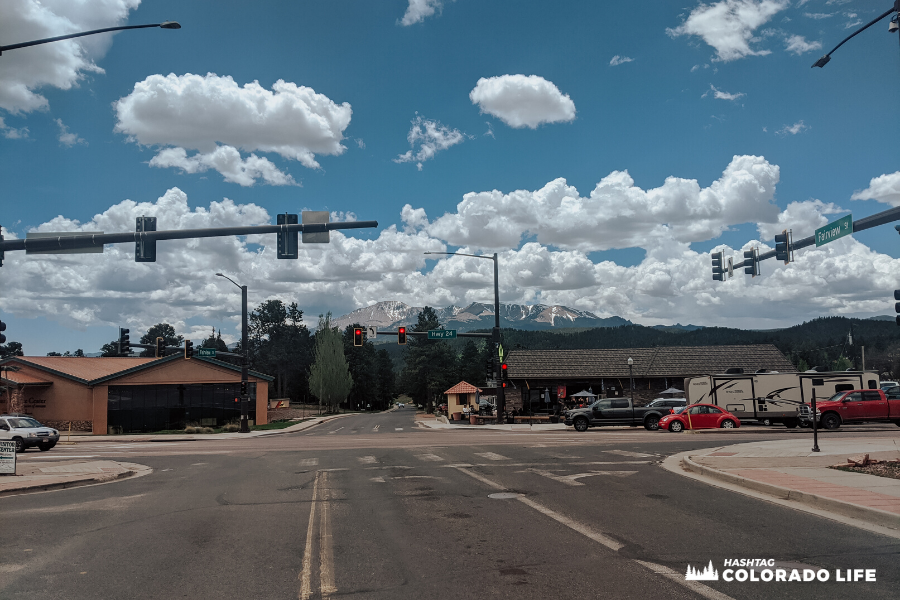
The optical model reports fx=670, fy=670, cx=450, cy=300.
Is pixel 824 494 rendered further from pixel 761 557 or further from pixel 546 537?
pixel 546 537

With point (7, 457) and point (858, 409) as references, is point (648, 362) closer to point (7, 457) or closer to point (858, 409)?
point (858, 409)

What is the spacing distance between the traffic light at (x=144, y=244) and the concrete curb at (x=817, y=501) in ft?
44.6

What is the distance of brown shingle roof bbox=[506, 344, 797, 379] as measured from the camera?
49.6 meters

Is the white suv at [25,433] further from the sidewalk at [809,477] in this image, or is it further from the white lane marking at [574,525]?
the sidewalk at [809,477]

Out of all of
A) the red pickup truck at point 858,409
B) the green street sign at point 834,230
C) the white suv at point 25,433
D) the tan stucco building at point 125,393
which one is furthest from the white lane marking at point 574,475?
the tan stucco building at point 125,393

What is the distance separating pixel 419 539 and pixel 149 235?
10.7 m

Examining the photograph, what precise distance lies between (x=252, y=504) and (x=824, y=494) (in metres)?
9.73

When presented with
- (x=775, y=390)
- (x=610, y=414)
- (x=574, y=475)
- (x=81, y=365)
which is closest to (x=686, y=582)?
(x=574, y=475)

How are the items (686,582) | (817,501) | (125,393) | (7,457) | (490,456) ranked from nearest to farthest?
1. (686,582)
2. (817,501)
3. (7,457)
4. (490,456)
5. (125,393)

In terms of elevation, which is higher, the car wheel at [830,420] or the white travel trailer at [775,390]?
the white travel trailer at [775,390]

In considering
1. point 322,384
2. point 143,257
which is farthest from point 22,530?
point 322,384

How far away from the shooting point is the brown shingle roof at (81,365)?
4697 cm

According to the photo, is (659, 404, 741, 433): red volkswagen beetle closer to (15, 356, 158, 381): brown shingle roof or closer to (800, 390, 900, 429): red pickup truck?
(800, 390, 900, 429): red pickup truck

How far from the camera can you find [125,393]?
48.2m
